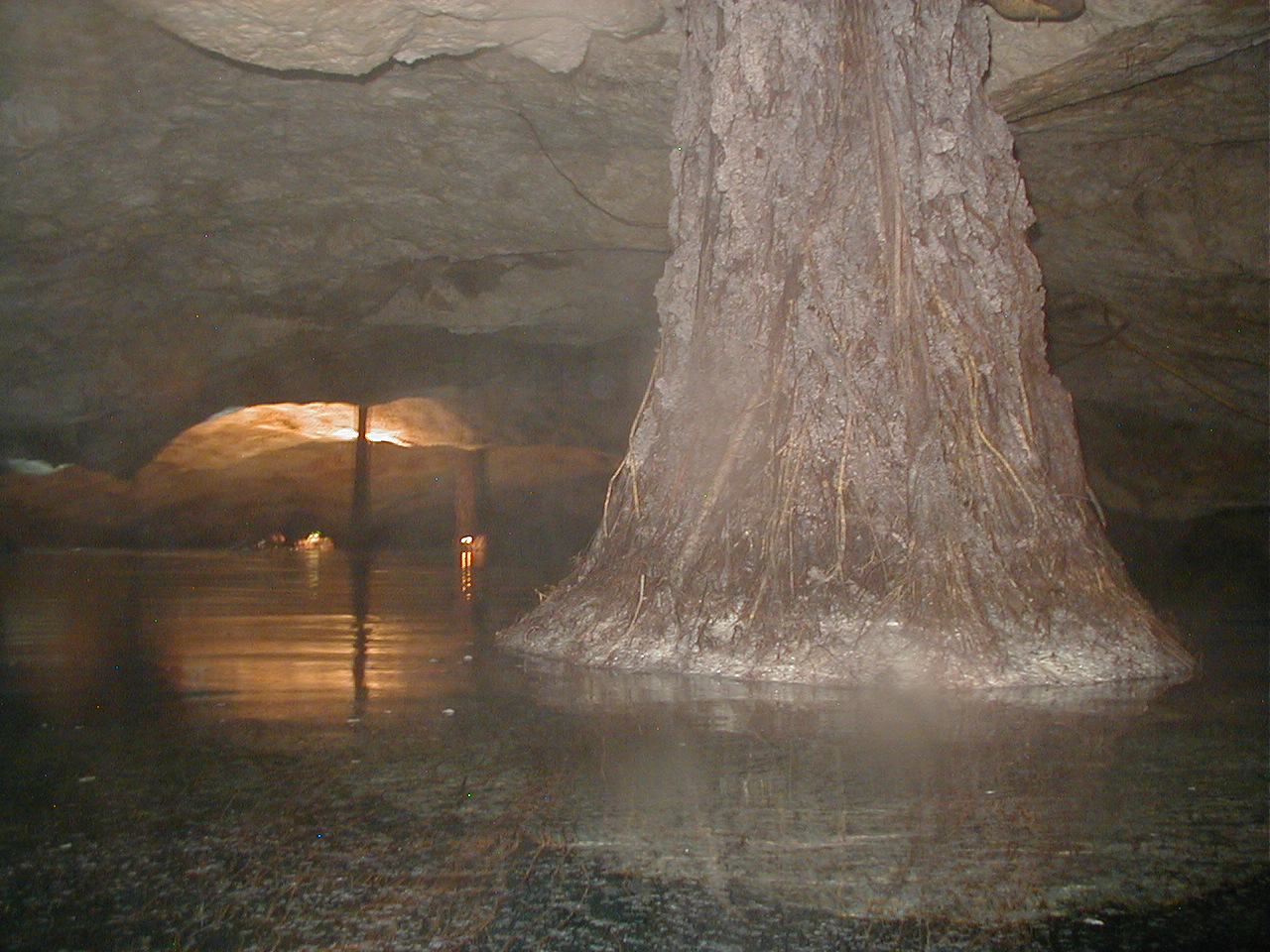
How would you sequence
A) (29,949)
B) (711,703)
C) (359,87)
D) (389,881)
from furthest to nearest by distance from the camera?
1. (359,87)
2. (711,703)
3. (389,881)
4. (29,949)

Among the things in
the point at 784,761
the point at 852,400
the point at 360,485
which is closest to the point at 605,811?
the point at 784,761

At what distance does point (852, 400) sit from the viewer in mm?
3314

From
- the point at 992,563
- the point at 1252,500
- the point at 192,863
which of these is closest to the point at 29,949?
the point at 192,863

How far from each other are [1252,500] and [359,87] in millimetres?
8421

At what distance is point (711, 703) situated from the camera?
2676 millimetres

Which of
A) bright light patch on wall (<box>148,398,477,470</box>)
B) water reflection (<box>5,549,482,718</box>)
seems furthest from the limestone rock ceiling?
water reflection (<box>5,549,482,718</box>)

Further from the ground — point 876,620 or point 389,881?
point 876,620

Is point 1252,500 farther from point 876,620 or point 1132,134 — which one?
point 876,620

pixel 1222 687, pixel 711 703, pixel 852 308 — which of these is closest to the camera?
pixel 711 703

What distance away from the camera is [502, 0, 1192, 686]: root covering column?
3.18 metres

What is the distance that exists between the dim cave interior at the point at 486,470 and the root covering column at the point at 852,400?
204 millimetres

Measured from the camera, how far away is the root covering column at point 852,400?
3182 mm

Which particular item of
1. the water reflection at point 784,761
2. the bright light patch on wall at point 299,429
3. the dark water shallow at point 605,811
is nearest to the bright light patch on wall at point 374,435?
the bright light patch on wall at point 299,429

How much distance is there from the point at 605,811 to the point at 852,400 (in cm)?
187
